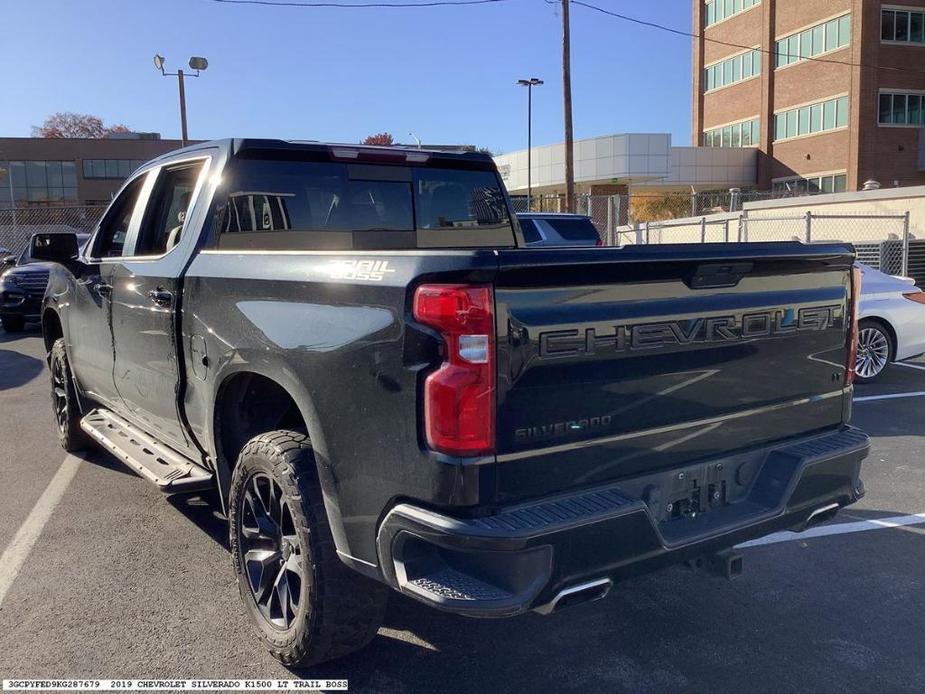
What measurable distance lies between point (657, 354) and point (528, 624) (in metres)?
1.54

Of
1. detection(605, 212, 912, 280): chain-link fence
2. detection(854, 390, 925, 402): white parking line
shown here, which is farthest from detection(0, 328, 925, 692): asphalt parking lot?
detection(605, 212, 912, 280): chain-link fence

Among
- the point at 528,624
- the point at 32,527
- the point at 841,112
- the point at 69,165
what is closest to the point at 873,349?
A: the point at 528,624

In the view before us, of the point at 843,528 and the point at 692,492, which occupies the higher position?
the point at 692,492

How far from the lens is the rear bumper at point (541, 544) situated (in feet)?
8.04

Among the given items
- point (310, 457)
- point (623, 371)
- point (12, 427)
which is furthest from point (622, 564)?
point (12, 427)

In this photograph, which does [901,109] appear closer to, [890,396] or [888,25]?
[888,25]

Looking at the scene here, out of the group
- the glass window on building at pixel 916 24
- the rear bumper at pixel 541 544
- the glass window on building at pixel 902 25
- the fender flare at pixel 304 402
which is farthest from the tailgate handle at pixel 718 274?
the glass window on building at pixel 916 24

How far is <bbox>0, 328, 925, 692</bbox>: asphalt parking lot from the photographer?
3.23 m

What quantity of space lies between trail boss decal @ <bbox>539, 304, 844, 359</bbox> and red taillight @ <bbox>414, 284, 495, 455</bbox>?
0.21 meters

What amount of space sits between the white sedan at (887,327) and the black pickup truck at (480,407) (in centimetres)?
637

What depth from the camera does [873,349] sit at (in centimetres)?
930

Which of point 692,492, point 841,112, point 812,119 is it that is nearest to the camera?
point 692,492

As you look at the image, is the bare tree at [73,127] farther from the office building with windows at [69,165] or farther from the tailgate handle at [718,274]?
the tailgate handle at [718,274]

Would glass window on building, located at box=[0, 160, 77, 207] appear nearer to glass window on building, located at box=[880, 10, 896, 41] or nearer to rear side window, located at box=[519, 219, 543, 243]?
glass window on building, located at box=[880, 10, 896, 41]
